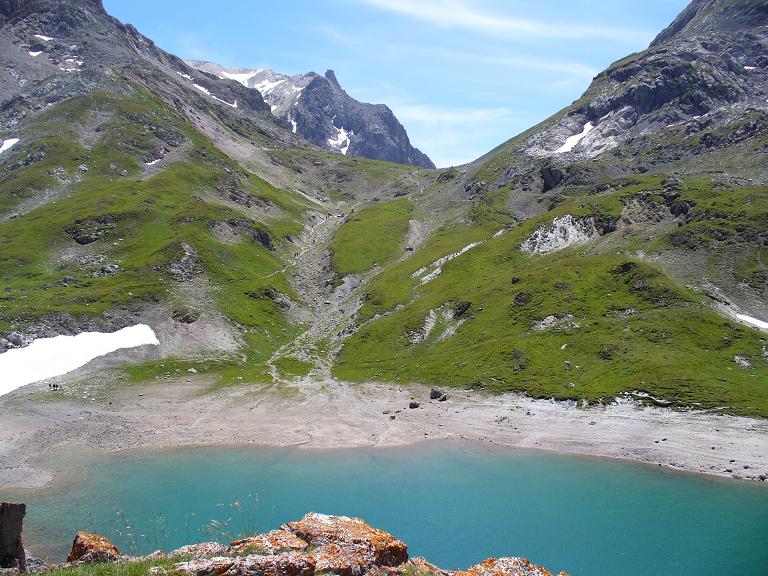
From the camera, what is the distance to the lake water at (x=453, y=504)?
38438 mm

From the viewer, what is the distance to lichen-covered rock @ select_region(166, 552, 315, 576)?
1347 centimetres

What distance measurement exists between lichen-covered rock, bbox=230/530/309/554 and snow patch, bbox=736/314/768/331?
9161 centimetres

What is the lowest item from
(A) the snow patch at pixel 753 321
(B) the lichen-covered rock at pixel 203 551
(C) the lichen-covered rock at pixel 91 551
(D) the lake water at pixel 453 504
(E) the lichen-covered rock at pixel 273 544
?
(D) the lake water at pixel 453 504

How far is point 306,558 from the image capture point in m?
14.6

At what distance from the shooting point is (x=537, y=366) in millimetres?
83125

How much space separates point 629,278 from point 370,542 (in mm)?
95240

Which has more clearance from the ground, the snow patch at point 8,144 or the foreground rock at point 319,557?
the snow patch at point 8,144

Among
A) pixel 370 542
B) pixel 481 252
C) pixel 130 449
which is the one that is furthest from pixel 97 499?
pixel 481 252

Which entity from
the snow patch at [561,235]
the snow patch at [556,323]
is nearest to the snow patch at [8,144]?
the snow patch at [561,235]

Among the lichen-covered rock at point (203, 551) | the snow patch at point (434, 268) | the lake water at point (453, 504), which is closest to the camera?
the lichen-covered rock at point (203, 551)

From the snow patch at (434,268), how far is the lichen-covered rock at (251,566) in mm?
118511

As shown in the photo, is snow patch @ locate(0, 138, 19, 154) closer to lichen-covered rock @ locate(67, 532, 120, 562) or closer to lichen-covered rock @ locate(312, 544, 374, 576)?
lichen-covered rock @ locate(67, 532, 120, 562)

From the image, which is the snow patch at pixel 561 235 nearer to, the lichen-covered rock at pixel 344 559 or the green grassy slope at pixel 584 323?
the green grassy slope at pixel 584 323

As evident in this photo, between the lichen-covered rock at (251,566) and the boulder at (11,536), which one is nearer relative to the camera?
the lichen-covered rock at (251,566)
